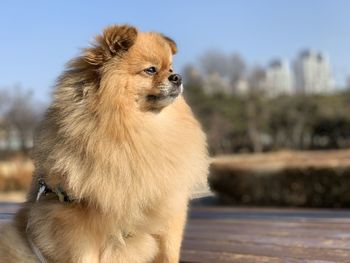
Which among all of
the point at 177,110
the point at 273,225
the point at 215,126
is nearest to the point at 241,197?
the point at 273,225

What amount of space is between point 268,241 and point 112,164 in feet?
5.97

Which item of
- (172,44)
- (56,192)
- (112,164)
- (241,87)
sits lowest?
(241,87)

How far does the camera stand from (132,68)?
250cm

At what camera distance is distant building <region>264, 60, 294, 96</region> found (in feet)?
121

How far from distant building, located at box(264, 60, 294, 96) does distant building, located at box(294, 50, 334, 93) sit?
85 centimetres

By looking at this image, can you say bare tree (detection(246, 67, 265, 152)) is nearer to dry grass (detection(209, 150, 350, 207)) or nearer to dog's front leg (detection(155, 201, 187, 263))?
dry grass (detection(209, 150, 350, 207))

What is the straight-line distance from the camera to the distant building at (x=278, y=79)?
3694cm

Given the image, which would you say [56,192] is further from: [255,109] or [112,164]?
[255,109]

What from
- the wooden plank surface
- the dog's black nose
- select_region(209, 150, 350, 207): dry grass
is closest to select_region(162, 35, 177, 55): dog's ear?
the dog's black nose

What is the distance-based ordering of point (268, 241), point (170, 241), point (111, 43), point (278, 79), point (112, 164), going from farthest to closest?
point (278, 79) < point (268, 241) < point (170, 241) < point (111, 43) < point (112, 164)

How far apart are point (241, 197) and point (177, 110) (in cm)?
852

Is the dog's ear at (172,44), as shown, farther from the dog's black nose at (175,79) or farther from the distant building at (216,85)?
the distant building at (216,85)

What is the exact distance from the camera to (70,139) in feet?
7.80

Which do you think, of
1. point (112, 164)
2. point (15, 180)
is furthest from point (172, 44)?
point (15, 180)
